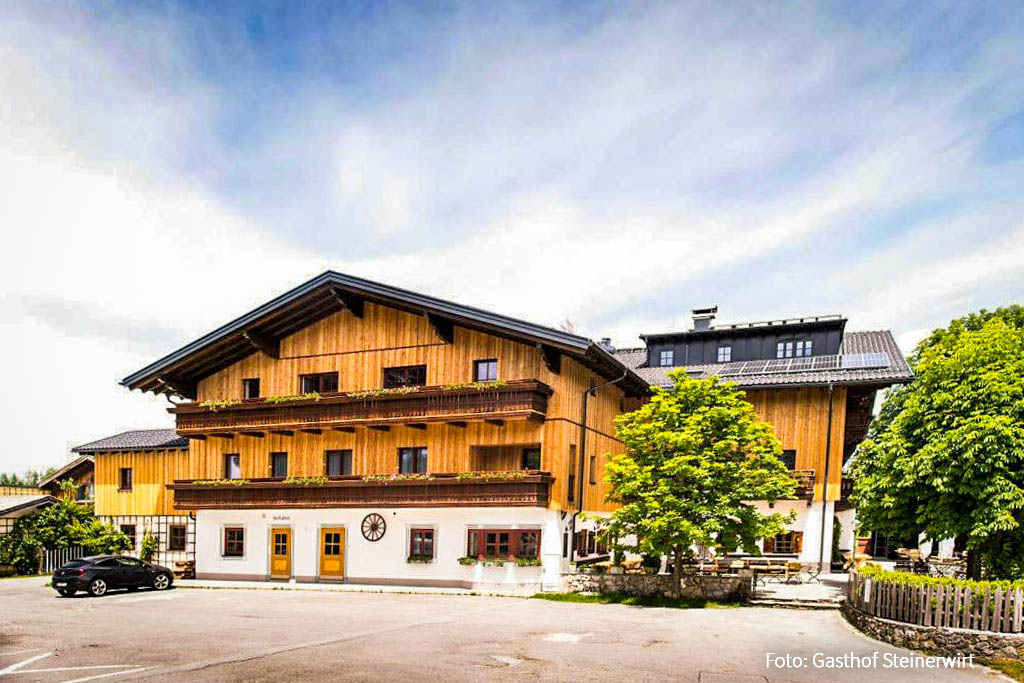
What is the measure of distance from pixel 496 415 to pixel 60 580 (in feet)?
53.1

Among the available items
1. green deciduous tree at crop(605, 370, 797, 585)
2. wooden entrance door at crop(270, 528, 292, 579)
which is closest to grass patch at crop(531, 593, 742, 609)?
green deciduous tree at crop(605, 370, 797, 585)

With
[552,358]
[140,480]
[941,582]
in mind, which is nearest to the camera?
[941,582]

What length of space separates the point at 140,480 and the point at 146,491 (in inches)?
27.7

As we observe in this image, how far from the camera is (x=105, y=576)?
28.2 meters

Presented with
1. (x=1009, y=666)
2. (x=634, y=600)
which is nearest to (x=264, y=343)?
(x=634, y=600)

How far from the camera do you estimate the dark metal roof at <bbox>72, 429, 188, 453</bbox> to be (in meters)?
38.3

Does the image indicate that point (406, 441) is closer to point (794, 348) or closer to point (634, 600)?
point (634, 600)

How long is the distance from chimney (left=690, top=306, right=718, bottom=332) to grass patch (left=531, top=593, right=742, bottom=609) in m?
22.4

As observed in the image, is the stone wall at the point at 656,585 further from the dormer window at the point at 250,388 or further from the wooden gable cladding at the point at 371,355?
the dormer window at the point at 250,388

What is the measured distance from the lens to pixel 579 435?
31.3 metres

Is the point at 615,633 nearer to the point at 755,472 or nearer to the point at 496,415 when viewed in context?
the point at 755,472

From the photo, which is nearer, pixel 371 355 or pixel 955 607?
pixel 955 607

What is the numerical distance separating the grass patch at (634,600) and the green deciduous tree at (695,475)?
40.2 inches

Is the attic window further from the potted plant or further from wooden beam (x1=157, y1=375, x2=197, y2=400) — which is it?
the potted plant
